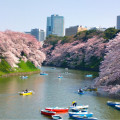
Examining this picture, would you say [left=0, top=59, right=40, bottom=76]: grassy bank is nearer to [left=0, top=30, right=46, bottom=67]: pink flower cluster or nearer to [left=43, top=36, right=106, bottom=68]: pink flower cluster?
[left=0, top=30, right=46, bottom=67]: pink flower cluster

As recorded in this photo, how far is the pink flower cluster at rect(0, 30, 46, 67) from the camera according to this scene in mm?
56531

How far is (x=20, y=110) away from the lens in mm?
26812

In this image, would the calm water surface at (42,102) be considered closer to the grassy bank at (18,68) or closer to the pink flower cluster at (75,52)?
the grassy bank at (18,68)

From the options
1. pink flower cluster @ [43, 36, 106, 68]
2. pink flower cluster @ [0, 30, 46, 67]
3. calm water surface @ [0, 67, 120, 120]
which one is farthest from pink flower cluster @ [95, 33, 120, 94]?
pink flower cluster @ [43, 36, 106, 68]

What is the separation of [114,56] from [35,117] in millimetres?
14812

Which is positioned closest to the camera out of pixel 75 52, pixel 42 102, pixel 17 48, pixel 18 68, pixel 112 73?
pixel 42 102

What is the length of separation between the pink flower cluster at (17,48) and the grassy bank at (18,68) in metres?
0.90

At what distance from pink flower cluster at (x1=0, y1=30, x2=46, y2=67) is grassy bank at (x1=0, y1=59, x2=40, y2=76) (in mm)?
897

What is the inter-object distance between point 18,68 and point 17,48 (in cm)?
639

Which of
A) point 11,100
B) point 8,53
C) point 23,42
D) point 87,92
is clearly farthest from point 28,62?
point 11,100

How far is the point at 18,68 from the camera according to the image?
200ft

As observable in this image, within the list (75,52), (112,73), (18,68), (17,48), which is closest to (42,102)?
(112,73)

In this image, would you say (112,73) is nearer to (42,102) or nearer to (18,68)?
(42,102)

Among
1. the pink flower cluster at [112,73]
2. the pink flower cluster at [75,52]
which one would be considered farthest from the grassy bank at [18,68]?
the pink flower cluster at [112,73]
